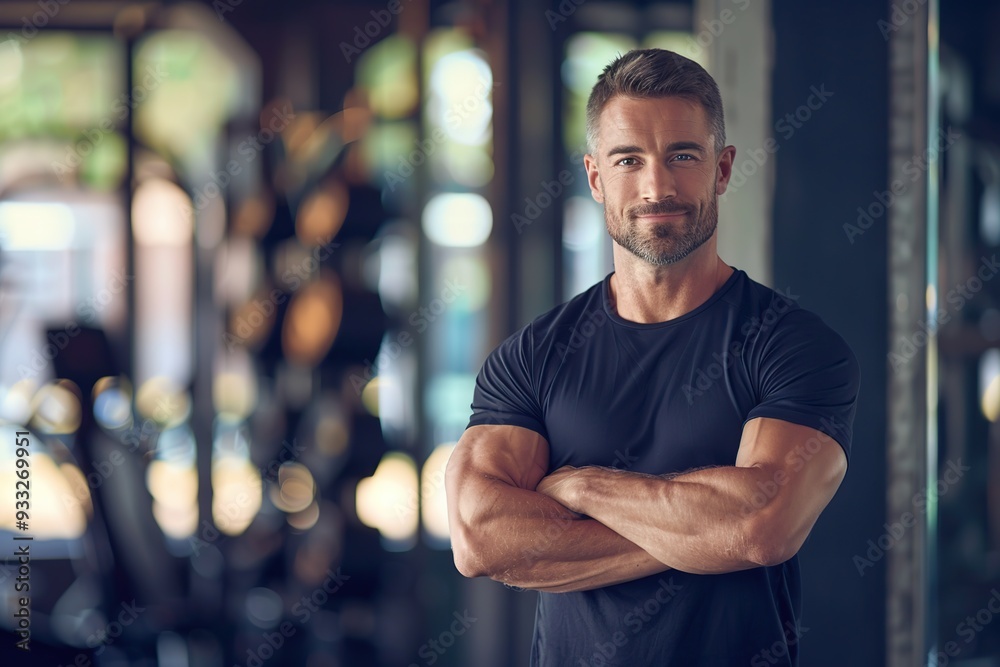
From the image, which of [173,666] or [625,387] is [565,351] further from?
[173,666]

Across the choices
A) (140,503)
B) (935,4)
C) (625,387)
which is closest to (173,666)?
(140,503)

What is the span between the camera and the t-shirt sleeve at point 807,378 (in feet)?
3.96

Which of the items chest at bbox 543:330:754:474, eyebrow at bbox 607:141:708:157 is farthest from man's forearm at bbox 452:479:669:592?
eyebrow at bbox 607:141:708:157

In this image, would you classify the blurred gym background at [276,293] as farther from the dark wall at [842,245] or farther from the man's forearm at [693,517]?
the man's forearm at [693,517]

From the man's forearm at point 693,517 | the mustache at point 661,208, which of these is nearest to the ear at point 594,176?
the mustache at point 661,208

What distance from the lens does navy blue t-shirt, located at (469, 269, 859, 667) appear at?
1220mm

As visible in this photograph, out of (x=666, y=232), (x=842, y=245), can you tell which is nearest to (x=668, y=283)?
(x=666, y=232)

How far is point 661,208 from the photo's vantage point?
1258mm

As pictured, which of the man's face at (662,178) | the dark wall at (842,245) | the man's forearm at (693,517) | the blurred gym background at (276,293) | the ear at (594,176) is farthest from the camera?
the blurred gym background at (276,293)

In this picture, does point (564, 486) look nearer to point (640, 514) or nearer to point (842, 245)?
point (640, 514)

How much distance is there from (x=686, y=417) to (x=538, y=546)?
0.29 meters

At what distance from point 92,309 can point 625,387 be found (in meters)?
2.05

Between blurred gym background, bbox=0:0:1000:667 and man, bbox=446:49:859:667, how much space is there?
1.41 meters

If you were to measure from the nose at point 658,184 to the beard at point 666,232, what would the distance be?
1cm
